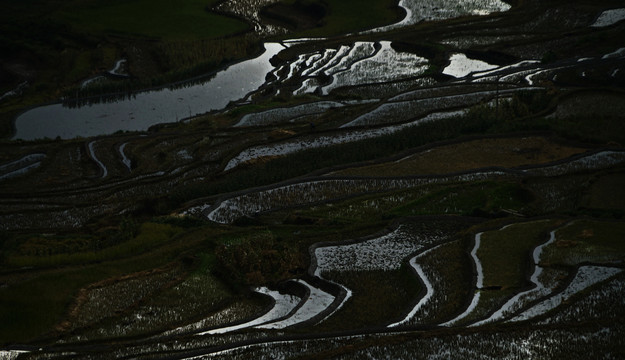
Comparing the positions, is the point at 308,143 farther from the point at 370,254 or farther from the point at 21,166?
the point at 370,254

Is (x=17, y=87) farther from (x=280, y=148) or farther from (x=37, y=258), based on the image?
(x=37, y=258)

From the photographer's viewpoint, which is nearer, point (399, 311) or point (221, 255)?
point (399, 311)

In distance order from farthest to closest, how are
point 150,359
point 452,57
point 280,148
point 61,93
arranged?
point 452,57
point 61,93
point 280,148
point 150,359

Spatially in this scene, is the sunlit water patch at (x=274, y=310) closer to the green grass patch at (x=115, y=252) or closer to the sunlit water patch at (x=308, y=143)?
the green grass patch at (x=115, y=252)

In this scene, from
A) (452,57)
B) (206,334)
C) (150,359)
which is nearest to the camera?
(150,359)

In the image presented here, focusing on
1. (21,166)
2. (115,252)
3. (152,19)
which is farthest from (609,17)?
(115,252)

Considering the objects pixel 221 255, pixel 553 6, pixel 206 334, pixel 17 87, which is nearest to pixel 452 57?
pixel 553 6

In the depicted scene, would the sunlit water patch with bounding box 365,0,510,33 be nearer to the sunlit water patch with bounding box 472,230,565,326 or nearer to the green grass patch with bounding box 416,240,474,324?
the green grass patch with bounding box 416,240,474,324
